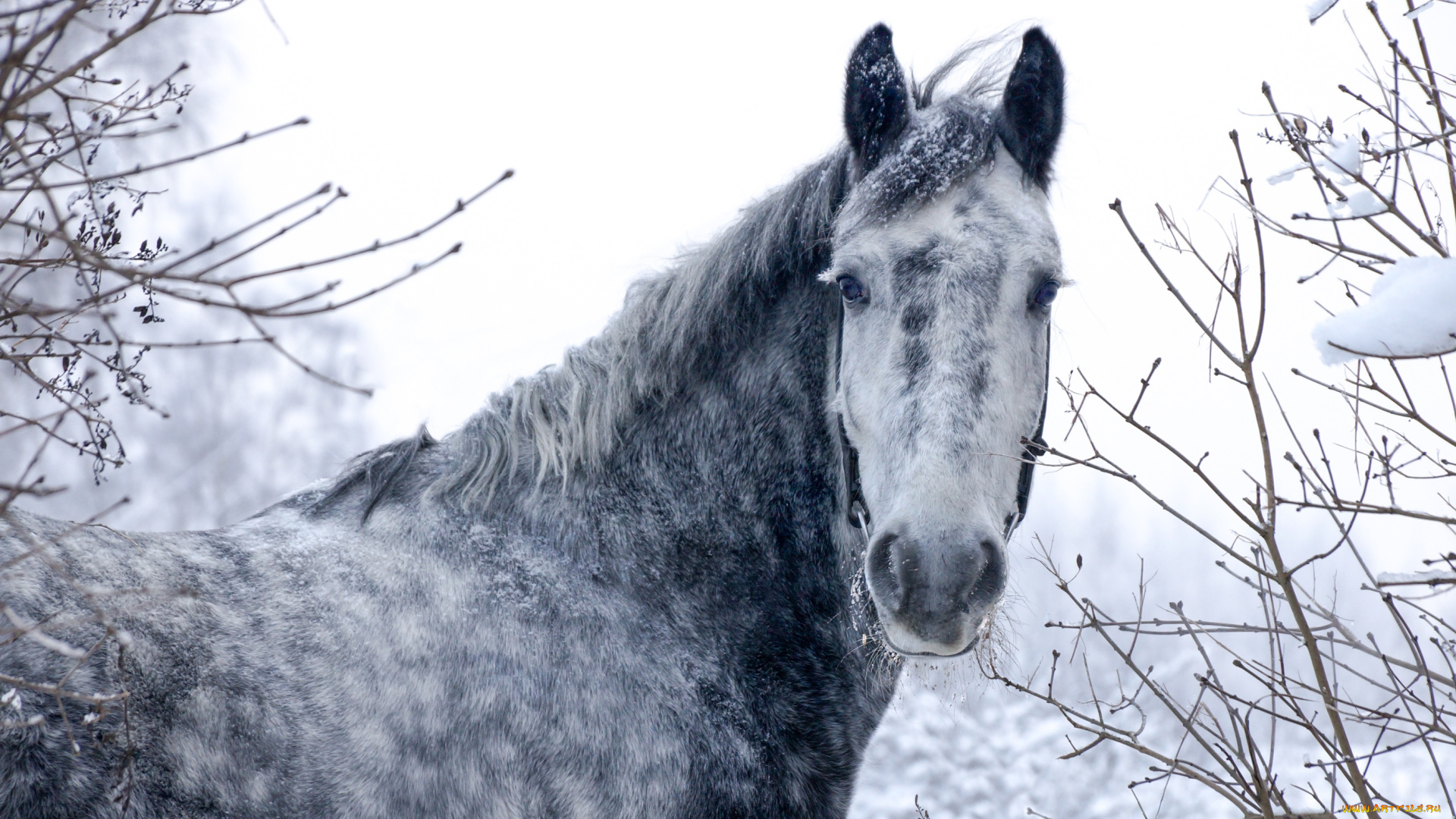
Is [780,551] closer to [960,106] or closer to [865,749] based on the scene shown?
[865,749]

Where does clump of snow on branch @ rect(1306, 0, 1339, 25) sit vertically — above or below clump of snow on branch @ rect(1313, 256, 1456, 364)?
above

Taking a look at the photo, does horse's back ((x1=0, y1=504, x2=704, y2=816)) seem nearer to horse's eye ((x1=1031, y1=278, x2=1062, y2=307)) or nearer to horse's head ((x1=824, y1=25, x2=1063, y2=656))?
Answer: horse's head ((x1=824, y1=25, x2=1063, y2=656))

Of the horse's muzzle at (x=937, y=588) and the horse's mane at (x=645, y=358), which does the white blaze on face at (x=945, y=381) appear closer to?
the horse's muzzle at (x=937, y=588)

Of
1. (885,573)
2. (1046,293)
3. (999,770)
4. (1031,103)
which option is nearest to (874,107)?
(1031,103)

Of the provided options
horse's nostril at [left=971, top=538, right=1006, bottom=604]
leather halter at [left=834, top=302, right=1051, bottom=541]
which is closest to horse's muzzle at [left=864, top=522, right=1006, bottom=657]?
horse's nostril at [left=971, top=538, right=1006, bottom=604]

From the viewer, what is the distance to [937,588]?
2.11 meters

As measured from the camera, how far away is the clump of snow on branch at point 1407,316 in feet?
4.94

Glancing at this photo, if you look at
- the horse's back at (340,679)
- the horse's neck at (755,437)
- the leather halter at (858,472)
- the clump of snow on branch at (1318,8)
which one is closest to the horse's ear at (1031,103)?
the leather halter at (858,472)

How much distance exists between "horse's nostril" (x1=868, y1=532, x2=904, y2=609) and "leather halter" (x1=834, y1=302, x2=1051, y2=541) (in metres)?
0.31

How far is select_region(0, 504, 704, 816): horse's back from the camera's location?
2.00 meters

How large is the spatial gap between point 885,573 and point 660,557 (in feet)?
2.50

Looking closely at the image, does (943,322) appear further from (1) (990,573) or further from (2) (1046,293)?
(1) (990,573)

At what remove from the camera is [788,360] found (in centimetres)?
283

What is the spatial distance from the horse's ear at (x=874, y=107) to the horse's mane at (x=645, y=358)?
67 mm
